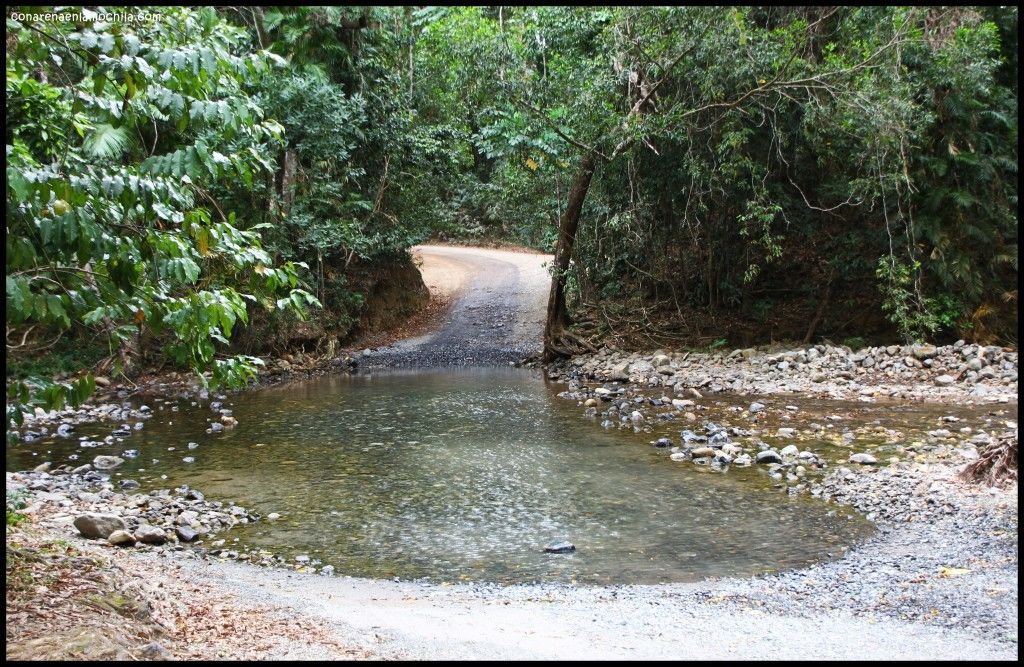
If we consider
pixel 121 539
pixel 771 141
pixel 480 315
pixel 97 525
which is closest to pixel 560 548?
pixel 121 539

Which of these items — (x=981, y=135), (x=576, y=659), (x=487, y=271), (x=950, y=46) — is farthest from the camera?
(x=487, y=271)

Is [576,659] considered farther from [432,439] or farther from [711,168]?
[711,168]

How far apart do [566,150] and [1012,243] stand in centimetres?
858

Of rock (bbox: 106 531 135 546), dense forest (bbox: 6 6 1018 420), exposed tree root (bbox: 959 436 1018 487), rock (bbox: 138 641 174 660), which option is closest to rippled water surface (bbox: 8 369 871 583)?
rock (bbox: 106 531 135 546)

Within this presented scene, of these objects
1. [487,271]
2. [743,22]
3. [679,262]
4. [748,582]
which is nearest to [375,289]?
[487,271]

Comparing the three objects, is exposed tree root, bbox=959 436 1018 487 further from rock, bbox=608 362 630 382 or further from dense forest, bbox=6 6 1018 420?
rock, bbox=608 362 630 382

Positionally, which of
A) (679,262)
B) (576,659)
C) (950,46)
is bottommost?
(576,659)

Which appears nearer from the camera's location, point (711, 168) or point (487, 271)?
point (711, 168)

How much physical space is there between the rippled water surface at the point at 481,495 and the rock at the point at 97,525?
100cm

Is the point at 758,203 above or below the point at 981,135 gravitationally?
below

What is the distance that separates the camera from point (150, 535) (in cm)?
636

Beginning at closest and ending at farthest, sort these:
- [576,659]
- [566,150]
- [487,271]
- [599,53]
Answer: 1. [576,659]
2. [599,53]
3. [566,150]
4. [487,271]

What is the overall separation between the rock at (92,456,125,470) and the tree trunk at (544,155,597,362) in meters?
9.99

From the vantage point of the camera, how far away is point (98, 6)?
11.4 feet
